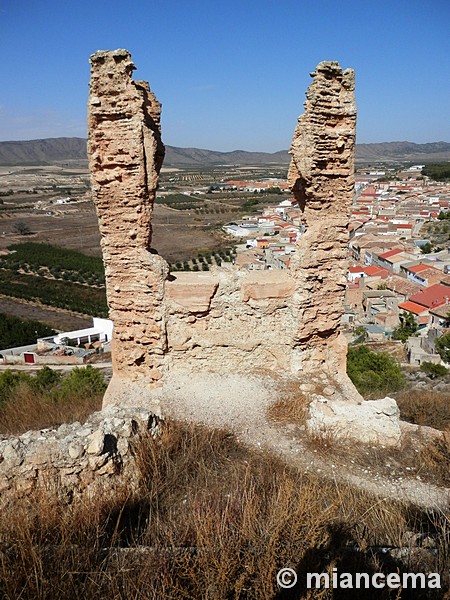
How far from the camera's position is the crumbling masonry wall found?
6.21m

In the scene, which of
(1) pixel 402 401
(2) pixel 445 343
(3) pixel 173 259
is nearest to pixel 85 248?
(3) pixel 173 259

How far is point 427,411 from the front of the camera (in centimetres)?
955

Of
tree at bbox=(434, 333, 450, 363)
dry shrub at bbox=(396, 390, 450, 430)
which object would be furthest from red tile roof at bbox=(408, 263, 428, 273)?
dry shrub at bbox=(396, 390, 450, 430)

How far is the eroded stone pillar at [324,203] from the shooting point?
631cm

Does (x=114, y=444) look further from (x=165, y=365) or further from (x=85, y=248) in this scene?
(x=85, y=248)

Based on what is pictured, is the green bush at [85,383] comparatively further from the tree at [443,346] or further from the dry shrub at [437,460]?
the tree at [443,346]

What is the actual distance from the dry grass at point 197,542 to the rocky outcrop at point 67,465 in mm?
238

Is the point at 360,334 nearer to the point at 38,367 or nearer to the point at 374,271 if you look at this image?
the point at 374,271

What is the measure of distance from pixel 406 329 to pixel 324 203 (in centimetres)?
2812

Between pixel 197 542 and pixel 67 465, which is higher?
pixel 197 542

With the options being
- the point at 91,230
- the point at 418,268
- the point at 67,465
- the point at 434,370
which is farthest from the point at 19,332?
the point at 91,230

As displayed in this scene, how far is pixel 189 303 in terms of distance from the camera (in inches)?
261

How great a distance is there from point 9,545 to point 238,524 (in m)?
1.48

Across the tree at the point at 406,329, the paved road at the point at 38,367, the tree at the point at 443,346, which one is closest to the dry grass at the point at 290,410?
the paved road at the point at 38,367
